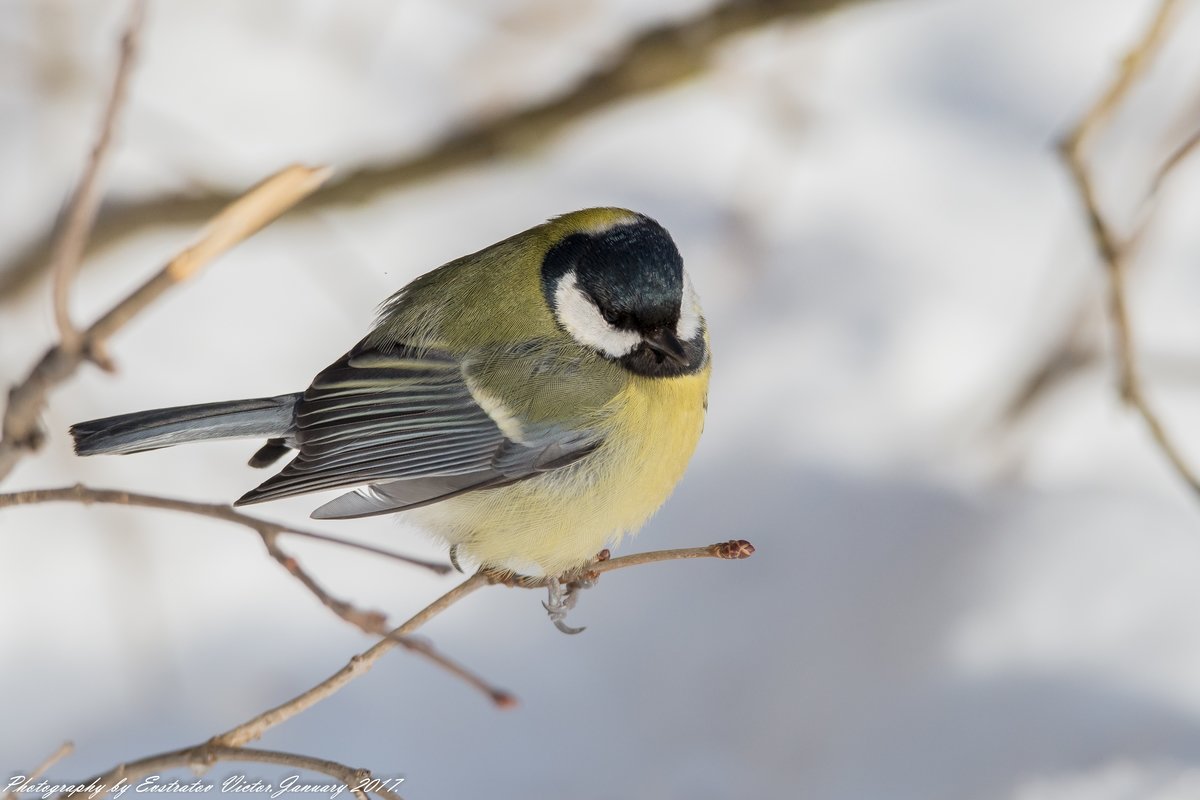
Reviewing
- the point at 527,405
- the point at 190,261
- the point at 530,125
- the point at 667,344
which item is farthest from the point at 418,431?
the point at 530,125

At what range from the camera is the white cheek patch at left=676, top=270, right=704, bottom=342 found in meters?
1.89

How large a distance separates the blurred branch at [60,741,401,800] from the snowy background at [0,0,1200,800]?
1258 mm

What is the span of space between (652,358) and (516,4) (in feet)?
7.21

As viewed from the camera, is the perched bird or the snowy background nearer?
the perched bird

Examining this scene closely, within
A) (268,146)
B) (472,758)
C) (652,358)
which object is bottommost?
(472,758)

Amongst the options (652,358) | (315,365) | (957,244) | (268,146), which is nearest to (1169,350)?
(957,244)

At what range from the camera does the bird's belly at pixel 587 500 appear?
1839 millimetres

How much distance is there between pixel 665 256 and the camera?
1.76 meters

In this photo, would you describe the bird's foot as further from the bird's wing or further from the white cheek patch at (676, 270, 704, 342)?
the white cheek patch at (676, 270, 704, 342)

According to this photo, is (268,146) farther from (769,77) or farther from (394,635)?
(394,635)

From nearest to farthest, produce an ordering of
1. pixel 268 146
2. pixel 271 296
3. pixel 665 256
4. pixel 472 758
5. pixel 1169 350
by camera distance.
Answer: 1. pixel 665 256
2. pixel 472 758
3. pixel 1169 350
4. pixel 271 296
5. pixel 268 146

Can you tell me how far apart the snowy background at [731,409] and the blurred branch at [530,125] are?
0.07 metres

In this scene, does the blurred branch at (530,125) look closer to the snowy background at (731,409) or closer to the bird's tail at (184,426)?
the snowy background at (731,409)

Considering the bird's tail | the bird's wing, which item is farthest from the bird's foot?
the bird's tail
